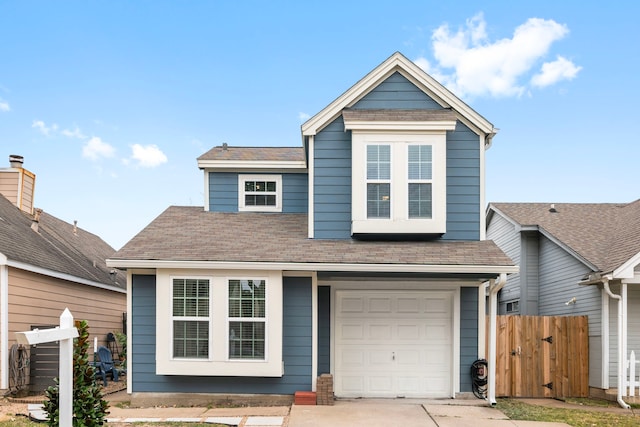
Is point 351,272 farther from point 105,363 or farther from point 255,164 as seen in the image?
point 105,363

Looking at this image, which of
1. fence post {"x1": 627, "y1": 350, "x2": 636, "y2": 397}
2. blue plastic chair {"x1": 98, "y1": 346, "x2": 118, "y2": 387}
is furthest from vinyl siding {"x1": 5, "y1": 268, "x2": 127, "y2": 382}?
fence post {"x1": 627, "y1": 350, "x2": 636, "y2": 397}

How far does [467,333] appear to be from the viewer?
36.7ft

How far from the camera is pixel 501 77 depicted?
22766 millimetres

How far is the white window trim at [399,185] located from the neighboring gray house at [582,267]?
12.1ft

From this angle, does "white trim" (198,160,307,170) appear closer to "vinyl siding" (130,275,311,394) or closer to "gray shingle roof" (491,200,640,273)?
"vinyl siding" (130,275,311,394)

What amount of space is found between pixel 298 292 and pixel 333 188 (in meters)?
2.22

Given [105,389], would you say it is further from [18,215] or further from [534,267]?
[534,267]

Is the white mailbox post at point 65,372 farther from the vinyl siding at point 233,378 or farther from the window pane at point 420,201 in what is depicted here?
the window pane at point 420,201

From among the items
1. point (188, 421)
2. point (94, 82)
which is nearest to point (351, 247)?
point (188, 421)

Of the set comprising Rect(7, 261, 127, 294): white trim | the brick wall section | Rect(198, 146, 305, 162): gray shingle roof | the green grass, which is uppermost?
Rect(198, 146, 305, 162): gray shingle roof

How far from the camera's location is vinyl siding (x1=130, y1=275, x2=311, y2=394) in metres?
10.4

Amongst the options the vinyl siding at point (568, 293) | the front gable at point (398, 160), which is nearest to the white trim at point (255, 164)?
the front gable at point (398, 160)

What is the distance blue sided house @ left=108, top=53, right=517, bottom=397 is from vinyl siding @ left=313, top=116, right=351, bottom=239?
0.02 metres

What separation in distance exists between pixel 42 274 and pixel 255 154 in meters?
5.69
